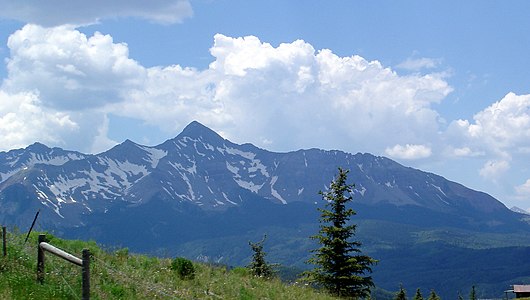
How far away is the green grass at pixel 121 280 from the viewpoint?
15.6 m

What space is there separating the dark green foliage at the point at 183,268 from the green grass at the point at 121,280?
0.15 meters

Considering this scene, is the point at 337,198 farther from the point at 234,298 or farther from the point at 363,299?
the point at 234,298

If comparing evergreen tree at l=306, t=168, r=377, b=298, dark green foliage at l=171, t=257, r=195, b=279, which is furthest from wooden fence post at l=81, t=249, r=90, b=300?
evergreen tree at l=306, t=168, r=377, b=298

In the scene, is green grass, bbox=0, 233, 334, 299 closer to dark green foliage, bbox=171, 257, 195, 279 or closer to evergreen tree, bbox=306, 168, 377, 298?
dark green foliage, bbox=171, 257, 195, 279

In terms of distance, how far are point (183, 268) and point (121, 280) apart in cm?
328

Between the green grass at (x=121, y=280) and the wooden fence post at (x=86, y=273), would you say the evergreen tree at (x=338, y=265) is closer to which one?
the green grass at (x=121, y=280)

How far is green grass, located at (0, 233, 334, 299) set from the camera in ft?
51.2

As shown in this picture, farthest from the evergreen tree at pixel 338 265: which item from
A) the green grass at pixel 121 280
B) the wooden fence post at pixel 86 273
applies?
the wooden fence post at pixel 86 273

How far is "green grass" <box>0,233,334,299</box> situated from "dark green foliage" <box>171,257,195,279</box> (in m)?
0.15

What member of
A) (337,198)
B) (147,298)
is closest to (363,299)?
(337,198)

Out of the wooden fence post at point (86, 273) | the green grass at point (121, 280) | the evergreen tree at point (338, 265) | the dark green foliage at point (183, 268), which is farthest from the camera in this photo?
the evergreen tree at point (338, 265)

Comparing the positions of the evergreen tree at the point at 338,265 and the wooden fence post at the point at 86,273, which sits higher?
the evergreen tree at the point at 338,265

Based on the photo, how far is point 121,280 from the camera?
18.0m

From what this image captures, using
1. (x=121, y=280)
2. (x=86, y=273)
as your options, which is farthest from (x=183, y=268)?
(x=86, y=273)
